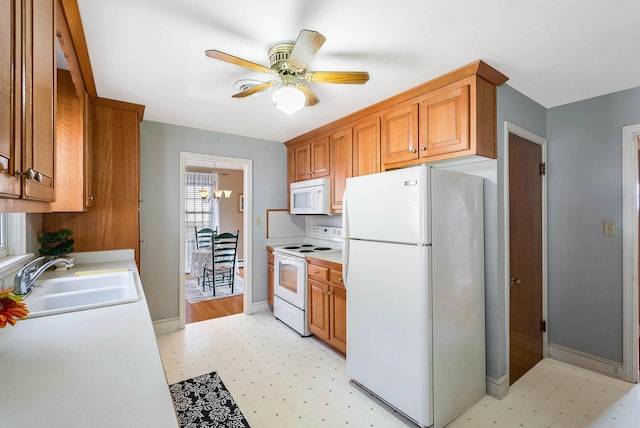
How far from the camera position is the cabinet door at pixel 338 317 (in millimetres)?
2641

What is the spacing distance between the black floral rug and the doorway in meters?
2.04

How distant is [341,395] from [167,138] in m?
3.01

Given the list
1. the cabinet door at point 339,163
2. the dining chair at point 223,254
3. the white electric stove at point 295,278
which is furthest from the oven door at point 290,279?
the dining chair at point 223,254

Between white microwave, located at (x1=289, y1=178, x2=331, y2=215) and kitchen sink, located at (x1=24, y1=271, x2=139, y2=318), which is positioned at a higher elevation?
white microwave, located at (x1=289, y1=178, x2=331, y2=215)

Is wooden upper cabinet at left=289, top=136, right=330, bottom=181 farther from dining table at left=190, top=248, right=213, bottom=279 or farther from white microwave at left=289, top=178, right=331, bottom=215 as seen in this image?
dining table at left=190, top=248, right=213, bottom=279

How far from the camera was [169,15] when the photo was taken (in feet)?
4.83

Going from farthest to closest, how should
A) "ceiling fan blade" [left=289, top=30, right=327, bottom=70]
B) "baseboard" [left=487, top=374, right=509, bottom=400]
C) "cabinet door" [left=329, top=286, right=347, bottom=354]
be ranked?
1. "cabinet door" [left=329, top=286, right=347, bottom=354]
2. "baseboard" [left=487, top=374, right=509, bottom=400]
3. "ceiling fan blade" [left=289, top=30, right=327, bottom=70]

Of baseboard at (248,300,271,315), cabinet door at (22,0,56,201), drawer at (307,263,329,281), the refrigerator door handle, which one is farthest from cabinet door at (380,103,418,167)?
baseboard at (248,300,271,315)

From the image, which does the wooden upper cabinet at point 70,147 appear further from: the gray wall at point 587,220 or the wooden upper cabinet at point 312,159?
the gray wall at point 587,220

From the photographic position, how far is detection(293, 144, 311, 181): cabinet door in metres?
3.62

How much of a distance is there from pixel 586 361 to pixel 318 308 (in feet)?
7.62

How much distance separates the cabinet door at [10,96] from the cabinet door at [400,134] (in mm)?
2163

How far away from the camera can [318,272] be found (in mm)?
2943

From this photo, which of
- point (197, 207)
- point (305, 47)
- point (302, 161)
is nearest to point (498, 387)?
point (305, 47)
